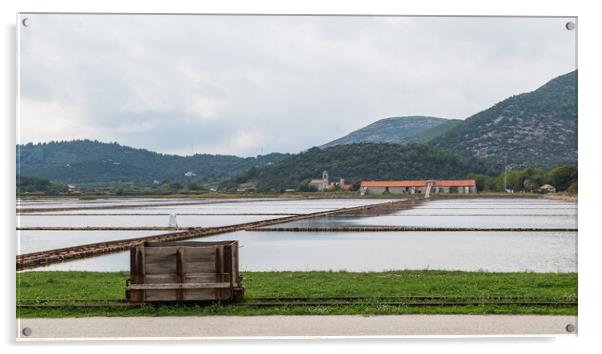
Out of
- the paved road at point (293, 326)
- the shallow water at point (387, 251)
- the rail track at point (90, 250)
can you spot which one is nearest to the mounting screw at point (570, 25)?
the paved road at point (293, 326)

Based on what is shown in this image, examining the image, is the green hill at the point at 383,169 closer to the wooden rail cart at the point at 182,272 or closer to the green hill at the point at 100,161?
the green hill at the point at 100,161

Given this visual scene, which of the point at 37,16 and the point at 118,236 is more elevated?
the point at 37,16

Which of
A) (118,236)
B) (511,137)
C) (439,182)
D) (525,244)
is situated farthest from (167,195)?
(525,244)

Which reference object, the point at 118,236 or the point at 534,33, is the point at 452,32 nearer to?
the point at 534,33

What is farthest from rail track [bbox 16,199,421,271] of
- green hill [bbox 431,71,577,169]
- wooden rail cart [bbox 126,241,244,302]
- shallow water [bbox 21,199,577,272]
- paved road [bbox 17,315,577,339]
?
green hill [bbox 431,71,577,169]

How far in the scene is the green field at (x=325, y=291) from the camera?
912 centimetres

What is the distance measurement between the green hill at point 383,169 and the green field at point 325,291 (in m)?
35.2

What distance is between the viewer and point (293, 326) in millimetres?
8406

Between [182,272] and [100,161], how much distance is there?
25563mm

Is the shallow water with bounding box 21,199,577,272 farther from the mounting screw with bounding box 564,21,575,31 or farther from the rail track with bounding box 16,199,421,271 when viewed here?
the mounting screw with bounding box 564,21,575,31

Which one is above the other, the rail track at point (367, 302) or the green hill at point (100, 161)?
the green hill at point (100, 161)

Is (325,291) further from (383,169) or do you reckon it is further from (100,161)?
(383,169)

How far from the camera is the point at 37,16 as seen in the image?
9328 mm
